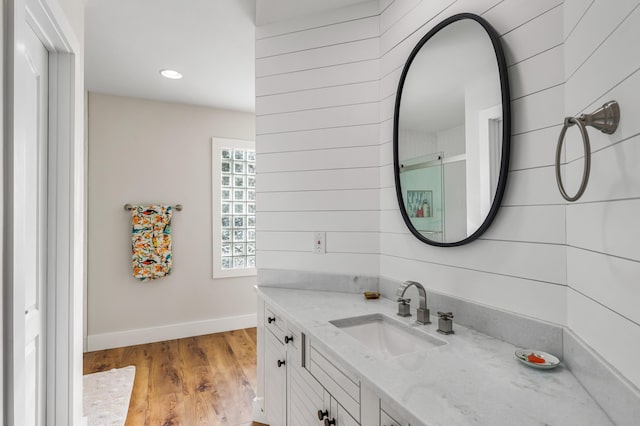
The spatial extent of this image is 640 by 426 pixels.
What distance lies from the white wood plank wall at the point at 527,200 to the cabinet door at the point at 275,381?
865 mm

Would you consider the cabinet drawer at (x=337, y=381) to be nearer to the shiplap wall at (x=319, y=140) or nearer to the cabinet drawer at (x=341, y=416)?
the cabinet drawer at (x=341, y=416)

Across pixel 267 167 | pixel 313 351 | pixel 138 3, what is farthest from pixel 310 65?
pixel 313 351

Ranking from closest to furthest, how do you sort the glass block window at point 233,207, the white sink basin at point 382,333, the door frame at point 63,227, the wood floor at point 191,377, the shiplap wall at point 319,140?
the white sink basin at point 382,333 < the door frame at point 63,227 < the shiplap wall at point 319,140 < the wood floor at point 191,377 < the glass block window at point 233,207

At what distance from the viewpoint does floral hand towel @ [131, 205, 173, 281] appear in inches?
135

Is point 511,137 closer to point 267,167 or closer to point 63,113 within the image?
point 267,167

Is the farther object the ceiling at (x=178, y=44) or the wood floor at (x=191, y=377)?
the wood floor at (x=191, y=377)

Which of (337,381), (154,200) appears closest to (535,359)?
(337,381)

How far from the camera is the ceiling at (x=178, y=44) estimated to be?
205 cm

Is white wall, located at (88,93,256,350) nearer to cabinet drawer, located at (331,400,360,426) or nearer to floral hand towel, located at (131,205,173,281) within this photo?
floral hand towel, located at (131,205,173,281)

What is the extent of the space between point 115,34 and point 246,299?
2826 millimetres

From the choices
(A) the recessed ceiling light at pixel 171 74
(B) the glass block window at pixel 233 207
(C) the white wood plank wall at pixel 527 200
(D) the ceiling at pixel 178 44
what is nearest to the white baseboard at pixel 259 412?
(C) the white wood plank wall at pixel 527 200

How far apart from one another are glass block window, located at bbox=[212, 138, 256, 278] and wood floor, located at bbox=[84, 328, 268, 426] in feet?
2.60

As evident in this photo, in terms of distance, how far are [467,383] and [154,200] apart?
136 inches

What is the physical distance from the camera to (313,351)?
53.1 inches
